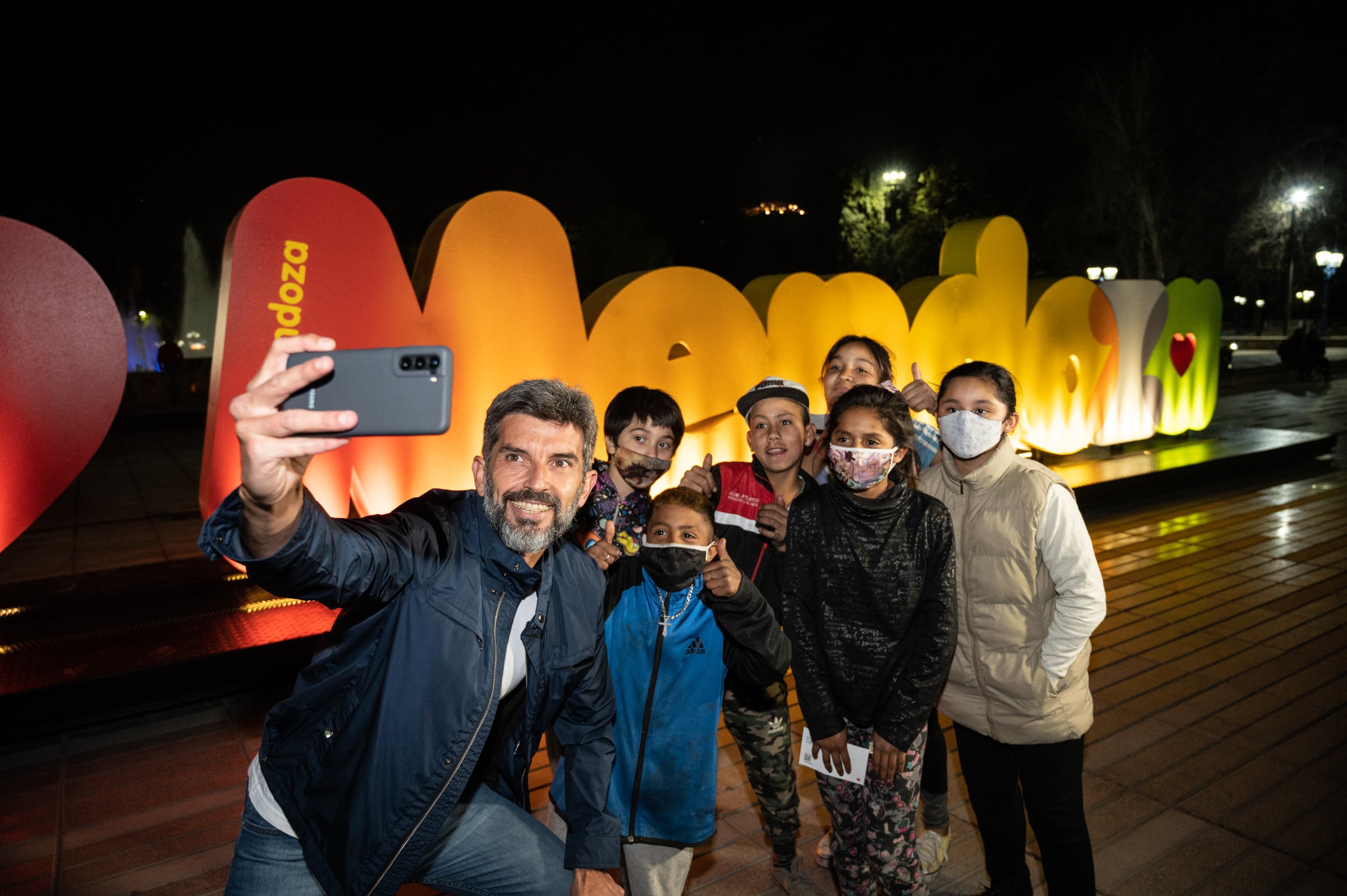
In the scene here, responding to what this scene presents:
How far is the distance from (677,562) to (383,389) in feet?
3.74

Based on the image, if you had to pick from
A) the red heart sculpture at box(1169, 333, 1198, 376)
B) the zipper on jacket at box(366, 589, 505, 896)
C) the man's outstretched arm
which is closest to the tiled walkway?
the zipper on jacket at box(366, 589, 505, 896)

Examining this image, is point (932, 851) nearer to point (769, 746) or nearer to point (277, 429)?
point (769, 746)

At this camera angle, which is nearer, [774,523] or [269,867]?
[269,867]

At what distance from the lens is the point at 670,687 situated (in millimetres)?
2326

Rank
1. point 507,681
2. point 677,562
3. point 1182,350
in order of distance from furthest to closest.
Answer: point 1182,350
point 677,562
point 507,681

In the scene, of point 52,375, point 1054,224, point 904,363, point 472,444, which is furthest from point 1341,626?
point 1054,224

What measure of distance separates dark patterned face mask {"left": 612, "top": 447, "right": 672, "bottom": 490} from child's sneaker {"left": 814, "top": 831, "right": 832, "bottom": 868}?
144 cm

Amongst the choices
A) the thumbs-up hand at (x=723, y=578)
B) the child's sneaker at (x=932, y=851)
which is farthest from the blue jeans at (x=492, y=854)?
the child's sneaker at (x=932, y=851)

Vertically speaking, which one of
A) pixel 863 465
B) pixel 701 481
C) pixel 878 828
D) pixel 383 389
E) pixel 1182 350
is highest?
pixel 1182 350

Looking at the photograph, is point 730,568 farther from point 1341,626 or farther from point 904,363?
point 904,363

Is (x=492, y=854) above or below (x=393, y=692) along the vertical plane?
below

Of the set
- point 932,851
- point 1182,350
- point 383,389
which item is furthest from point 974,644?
point 1182,350

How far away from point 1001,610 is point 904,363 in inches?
204

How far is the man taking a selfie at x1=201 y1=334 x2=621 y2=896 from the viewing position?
1.61 metres
